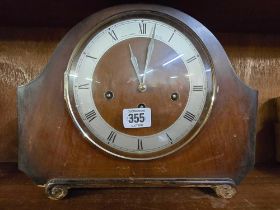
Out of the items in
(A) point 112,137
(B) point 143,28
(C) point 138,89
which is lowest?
(A) point 112,137

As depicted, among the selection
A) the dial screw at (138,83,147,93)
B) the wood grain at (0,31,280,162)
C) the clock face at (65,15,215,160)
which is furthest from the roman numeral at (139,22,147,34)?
the wood grain at (0,31,280,162)

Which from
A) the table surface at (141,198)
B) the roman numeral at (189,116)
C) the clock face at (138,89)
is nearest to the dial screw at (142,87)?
the clock face at (138,89)

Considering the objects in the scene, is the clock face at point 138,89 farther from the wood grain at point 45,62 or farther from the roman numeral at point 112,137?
the wood grain at point 45,62

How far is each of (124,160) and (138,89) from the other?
15cm

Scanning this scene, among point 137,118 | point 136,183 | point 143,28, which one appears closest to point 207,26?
point 143,28

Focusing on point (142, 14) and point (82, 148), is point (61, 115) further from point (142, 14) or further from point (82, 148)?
point (142, 14)

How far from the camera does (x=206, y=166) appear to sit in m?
0.65

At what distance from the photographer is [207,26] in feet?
2.89

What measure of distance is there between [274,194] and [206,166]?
0.54 feet

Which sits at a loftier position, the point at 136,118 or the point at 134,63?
the point at 134,63

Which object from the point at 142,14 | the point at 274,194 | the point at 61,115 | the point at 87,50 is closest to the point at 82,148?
the point at 61,115

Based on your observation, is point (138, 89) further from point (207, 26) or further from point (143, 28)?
point (207, 26)

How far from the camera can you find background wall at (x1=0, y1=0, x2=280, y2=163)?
81cm

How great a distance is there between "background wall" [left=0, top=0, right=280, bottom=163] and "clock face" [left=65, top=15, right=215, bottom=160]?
0.18 m
